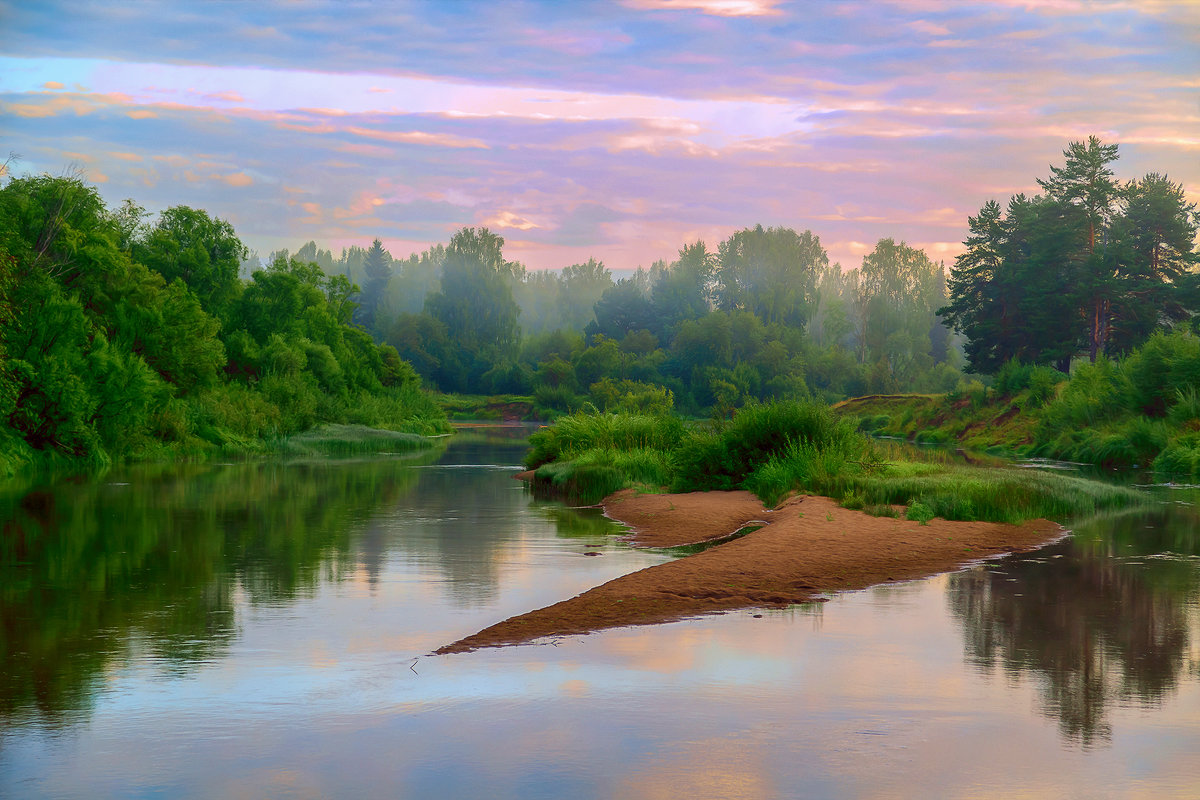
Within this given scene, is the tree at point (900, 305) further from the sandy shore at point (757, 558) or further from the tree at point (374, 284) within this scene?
the sandy shore at point (757, 558)

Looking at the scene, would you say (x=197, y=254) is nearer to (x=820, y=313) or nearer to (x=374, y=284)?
(x=374, y=284)

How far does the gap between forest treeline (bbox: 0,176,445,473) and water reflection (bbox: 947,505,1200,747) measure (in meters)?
26.0

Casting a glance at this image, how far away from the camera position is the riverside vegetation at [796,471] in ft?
77.4

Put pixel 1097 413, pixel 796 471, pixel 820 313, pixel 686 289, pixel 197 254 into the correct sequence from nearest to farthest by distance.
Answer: pixel 796 471, pixel 1097 413, pixel 197 254, pixel 686 289, pixel 820 313

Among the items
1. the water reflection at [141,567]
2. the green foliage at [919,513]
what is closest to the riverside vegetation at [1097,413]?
the green foliage at [919,513]

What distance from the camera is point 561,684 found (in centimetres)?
971

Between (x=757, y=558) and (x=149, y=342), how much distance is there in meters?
40.3

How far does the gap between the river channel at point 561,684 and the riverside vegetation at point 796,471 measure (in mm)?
5073

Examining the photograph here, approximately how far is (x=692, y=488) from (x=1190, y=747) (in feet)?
69.5

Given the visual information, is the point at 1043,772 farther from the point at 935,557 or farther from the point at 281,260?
the point at 281,260

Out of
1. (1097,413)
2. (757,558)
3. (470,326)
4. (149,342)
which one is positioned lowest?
(757,558)

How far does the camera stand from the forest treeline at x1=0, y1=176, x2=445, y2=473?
1554 inches

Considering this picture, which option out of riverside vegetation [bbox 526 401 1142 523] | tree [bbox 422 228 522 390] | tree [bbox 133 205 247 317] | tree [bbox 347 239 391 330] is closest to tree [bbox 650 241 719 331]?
tree [bbox 422 228 522 390]

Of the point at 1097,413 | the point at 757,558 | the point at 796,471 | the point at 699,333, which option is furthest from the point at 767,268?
the point at 757,558
